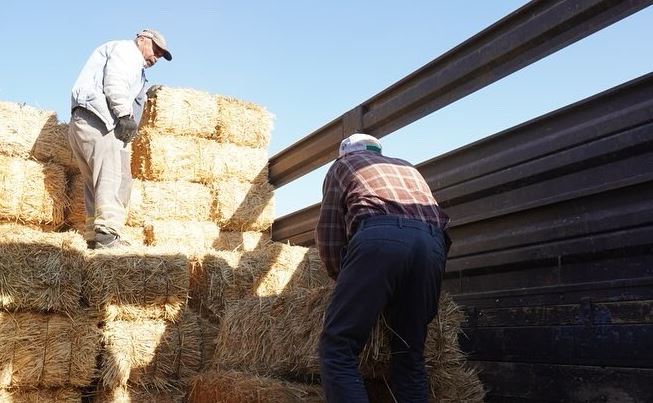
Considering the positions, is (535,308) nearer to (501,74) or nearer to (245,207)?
(501,74)

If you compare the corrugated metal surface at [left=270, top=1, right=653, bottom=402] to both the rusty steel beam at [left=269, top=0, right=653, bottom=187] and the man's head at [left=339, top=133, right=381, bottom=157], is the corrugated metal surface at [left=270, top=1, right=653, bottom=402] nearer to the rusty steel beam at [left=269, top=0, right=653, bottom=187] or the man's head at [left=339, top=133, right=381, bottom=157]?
the rusty steel beam at [left=269, top=0, right=653, bottom=187]

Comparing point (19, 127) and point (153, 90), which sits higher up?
point (153, 90)

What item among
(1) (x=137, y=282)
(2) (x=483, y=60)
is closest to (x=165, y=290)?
(1) (x=137, y=282)

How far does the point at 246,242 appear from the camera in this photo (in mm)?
7199

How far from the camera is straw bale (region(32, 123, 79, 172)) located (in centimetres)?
612

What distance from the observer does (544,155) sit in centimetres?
365

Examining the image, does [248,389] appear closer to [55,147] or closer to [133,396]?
[133,396]

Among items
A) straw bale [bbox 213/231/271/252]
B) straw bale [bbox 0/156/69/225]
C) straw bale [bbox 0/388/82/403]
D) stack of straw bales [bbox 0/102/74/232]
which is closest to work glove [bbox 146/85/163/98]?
stack of straw bales [bbox 0/102/74/232]

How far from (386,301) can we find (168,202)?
4.12 metres

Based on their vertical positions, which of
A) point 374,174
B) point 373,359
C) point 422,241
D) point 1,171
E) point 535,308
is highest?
point 1,171

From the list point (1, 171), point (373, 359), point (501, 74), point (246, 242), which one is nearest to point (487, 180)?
point (501, 74)

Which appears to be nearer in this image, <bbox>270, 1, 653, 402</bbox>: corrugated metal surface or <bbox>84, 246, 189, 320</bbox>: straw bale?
<bbox>270, 1, 653, 402</bbox>: corrugated metal surface

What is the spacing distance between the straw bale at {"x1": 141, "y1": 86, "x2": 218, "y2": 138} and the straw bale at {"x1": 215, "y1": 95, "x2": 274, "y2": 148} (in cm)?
10

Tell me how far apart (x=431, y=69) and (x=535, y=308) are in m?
1.93
